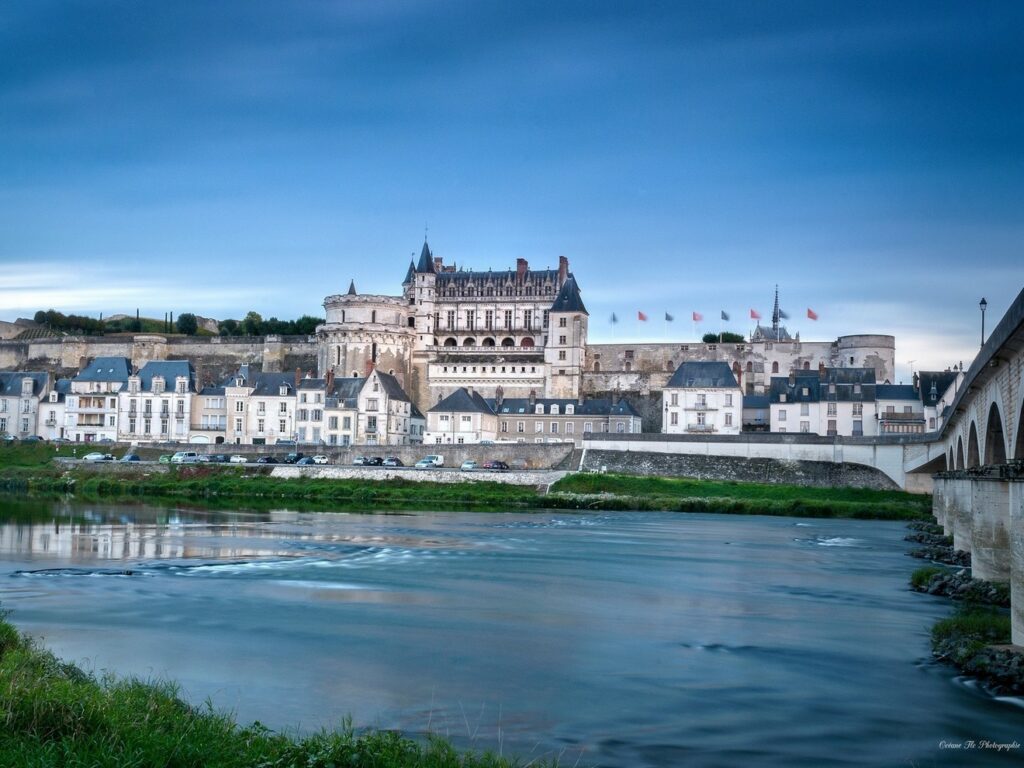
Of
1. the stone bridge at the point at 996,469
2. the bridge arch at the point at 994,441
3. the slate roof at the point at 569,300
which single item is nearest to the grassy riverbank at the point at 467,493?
the stone bridge at the point at 996,469

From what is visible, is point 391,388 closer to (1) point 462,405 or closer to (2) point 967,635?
(1) point 462,405

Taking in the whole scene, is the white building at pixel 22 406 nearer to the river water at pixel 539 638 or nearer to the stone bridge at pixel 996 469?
the river water at pixel 539 638

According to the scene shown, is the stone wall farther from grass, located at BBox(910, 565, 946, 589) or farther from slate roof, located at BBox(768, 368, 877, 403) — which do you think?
grass, located at BBox(910, 565, 946, 589)

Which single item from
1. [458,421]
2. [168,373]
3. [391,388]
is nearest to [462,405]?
[458,421]

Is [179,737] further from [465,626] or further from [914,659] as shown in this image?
[914,659]

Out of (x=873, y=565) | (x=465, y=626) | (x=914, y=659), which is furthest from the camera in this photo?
(x=873, y=565)

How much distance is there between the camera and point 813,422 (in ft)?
163

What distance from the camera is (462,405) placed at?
167 feet

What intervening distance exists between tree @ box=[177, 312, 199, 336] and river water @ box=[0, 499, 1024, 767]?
62280 mm

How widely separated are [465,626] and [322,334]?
4826cm

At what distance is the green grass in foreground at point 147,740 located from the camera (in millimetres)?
6836

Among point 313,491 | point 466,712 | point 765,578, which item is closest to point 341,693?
point 466,712

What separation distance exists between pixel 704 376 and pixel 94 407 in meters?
31.9

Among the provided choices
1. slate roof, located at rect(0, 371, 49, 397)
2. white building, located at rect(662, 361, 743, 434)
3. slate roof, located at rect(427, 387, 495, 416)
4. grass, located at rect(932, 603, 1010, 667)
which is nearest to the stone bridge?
grass, located at rect(932, 603, 1010, 667)
